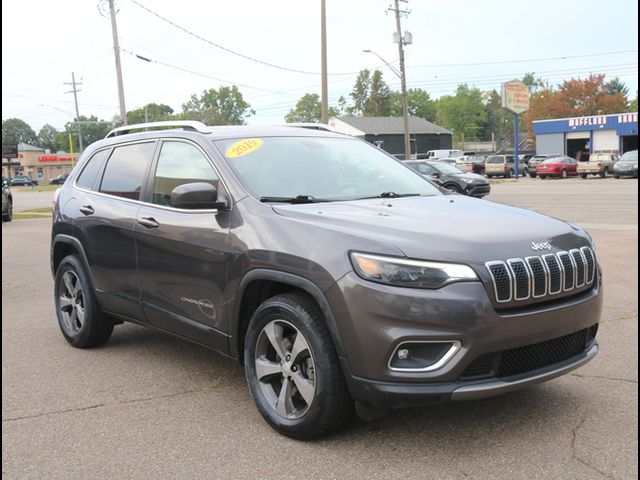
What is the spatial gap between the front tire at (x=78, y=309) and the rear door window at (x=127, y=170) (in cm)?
76

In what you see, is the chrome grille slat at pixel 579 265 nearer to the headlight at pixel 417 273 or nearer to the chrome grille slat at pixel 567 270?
the chrome grille slat at pixel 567 270

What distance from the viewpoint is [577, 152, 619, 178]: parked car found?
40406mm

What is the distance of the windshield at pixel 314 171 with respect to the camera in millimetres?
4191

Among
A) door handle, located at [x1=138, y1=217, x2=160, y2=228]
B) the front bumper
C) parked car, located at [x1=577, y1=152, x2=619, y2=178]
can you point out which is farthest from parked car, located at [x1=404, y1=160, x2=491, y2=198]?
parked car, located at [x1=577, y1=152, x2=619, y2=178]

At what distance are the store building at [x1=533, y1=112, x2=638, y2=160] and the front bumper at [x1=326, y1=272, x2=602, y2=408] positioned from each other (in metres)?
53.1

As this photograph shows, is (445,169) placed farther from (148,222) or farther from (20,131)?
(20,131)

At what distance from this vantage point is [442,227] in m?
3.46

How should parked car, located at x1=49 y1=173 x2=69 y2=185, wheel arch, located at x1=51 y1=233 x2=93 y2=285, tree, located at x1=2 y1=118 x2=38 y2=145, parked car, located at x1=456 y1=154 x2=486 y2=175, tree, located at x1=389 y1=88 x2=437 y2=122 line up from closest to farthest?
wheel arch, located at x1=51 y1=233 x2=93 y2=285 < parked car, located at x1=456 y1=154 x2=486 y2=175 < parked car, located at x1=49 y1=173 x2=69 y2=185 < tree, located at x1=389 y1=88 x2=437 y2=122 < tree, located at x1=2 y1=118 x2=38 y2=145

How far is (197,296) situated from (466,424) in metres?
1.79

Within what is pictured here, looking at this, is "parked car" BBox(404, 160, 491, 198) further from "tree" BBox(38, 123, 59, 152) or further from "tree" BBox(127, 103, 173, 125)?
"tree" BBox(38, 123, 59, 152)

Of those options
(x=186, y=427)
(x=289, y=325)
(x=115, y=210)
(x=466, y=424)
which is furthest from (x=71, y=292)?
(x=466, y=424)

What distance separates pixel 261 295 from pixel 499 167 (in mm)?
45464

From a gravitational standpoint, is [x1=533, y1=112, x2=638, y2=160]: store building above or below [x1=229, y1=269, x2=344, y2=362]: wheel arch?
above

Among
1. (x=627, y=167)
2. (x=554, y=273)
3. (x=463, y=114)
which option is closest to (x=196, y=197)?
(x=554, y=273)
